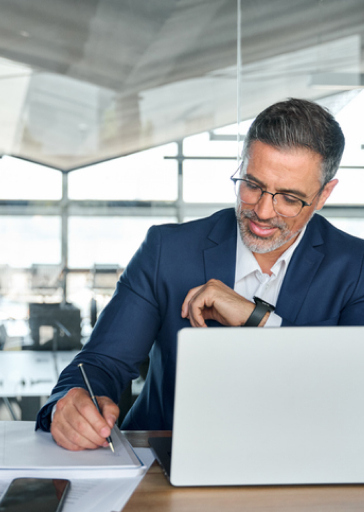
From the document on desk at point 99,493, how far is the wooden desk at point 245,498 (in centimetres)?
2

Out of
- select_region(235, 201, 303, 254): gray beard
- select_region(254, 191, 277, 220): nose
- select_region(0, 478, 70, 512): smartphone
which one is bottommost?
select_region(0, 478, 70, 512): smartphone

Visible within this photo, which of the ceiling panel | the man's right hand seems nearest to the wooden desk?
the man's right hand

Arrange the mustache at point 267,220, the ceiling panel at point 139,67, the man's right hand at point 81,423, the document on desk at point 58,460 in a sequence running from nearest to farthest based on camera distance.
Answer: the document on desk at point 58,460
the man's right hand at point 81,423
the mustache at point 267,220
the ceiling panel at point 139,67

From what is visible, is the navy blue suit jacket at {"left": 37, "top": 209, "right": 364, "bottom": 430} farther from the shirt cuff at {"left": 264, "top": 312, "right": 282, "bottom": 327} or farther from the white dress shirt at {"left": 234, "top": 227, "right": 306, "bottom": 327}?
the shirt cuff at {"left": 264, "top": 312, "right": 282, "bottom": 327}

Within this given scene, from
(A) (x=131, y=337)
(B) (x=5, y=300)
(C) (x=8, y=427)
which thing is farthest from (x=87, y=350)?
(B) (x=5, y=300)

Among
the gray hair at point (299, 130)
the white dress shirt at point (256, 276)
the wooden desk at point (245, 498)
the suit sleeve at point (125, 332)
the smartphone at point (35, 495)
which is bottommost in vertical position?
the wooden desk at point (245, 498)

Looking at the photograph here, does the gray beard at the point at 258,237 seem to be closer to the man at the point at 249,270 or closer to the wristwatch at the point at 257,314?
the man at the point at 249,270

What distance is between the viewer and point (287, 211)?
64.1 inches

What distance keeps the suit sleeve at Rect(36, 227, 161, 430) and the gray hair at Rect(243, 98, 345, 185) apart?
459 millimetres

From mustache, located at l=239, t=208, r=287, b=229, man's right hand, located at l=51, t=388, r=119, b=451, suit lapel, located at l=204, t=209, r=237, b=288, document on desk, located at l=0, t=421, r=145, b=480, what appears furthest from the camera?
A: suit lapel, located at l=204, t=209, r=237, b=288

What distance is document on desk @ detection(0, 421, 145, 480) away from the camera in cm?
106

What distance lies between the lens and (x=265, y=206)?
1595 millimetres

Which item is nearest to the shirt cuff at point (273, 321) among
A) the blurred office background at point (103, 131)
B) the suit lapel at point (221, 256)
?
the suit lapel at point (221, 256)

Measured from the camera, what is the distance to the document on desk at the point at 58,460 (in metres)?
1.06
